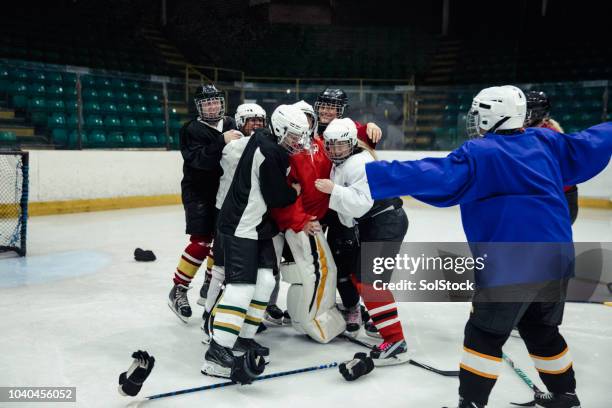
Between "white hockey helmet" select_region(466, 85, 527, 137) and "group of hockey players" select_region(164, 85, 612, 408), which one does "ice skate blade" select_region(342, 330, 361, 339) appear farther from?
"white hockey helmet" select_region(466, 85, 527, 137)

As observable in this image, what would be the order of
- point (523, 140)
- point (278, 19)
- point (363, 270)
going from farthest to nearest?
1. point (278, 19)
2. point (363, 270)
3. point (523, 140)

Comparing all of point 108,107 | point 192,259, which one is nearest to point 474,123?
point 192,259

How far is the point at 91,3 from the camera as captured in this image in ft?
40.3

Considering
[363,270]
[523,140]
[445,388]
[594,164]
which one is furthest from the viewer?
[363,270]

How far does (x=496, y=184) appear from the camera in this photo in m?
1.90

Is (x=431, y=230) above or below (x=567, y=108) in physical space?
below

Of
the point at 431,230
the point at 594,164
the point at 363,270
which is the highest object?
A: the point at 594,164

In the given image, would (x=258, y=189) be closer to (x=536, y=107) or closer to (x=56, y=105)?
(x=536, y=107)

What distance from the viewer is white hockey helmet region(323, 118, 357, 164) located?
2629mm

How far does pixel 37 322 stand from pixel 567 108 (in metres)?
7.87

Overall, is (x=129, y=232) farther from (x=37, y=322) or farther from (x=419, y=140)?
(x=419, y=140)

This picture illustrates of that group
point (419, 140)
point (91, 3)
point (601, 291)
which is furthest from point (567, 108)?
point (91, 3)

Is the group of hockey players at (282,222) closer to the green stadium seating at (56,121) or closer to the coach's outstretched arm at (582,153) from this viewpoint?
the coach's outstretched arm at (582,153)

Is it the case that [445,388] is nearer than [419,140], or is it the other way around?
[445,388]
